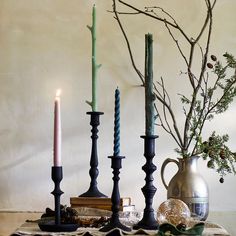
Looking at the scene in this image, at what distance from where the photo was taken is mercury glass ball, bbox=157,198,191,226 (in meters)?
1.17

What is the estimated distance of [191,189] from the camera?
1.42 metres

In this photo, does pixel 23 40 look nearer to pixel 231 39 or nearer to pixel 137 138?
pixel 137 138

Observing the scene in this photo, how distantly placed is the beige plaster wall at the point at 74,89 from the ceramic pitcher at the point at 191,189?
42 cm

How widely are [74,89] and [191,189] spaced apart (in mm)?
641

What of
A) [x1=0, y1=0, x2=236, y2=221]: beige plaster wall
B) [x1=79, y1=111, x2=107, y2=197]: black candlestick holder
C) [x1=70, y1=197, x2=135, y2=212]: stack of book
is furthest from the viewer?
[x1=0, y1=0, x2=236, y2=221]: beige plaster wall

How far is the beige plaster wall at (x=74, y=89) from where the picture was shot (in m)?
1.87

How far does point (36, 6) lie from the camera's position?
1.91 metres

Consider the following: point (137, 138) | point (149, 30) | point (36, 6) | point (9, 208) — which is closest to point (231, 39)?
point (149, 30)

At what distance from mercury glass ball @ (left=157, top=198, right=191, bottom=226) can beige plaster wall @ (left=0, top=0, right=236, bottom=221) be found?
2.22 feet

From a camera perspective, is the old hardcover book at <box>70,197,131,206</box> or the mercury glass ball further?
the old hardcover book at <box>70,197,131,206</box>

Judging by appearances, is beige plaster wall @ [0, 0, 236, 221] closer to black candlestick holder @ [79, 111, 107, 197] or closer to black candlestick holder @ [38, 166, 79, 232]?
black candlestick holder @ [79, 111, 107, 197]

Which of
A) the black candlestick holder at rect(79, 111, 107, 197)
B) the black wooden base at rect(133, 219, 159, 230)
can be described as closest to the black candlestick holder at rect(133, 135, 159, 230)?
the black wooden base at rect(133, 219, 159, 230)

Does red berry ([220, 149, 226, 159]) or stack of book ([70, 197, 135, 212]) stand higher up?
red berry ([220, 149, 226, 159])

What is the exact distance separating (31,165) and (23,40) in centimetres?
42
